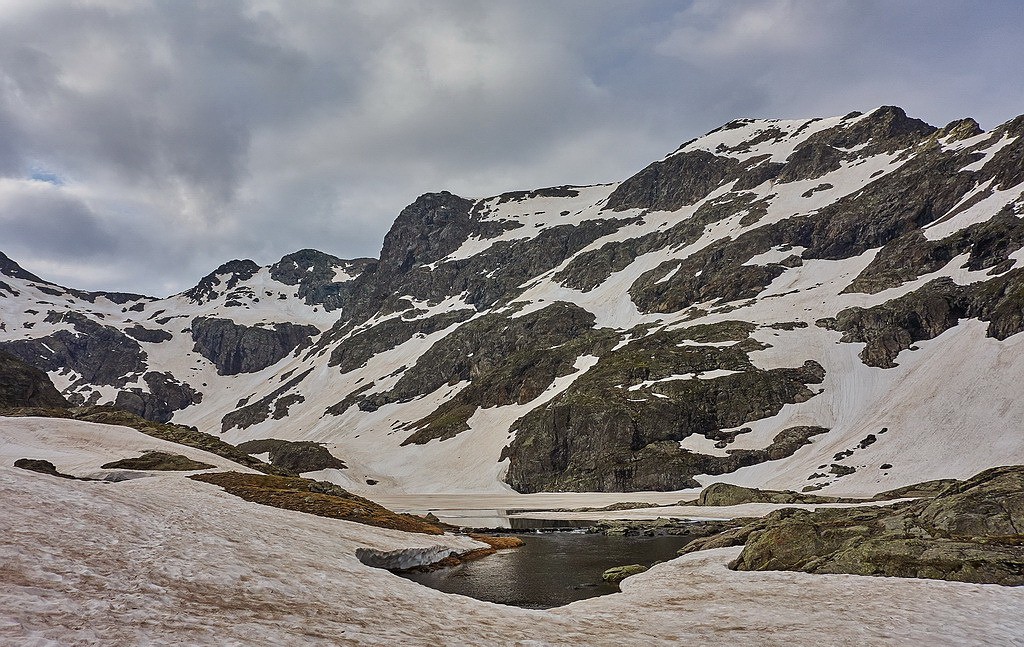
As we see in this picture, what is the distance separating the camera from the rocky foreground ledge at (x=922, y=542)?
63.6 feet

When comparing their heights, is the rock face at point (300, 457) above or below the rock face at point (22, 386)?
below

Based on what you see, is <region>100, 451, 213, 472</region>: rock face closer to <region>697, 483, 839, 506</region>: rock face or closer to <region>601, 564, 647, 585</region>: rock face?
<region>601, 564, 647, 585</region>: rock face

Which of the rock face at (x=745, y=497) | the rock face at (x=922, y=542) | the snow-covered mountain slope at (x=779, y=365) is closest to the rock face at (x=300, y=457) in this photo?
the snow-covered mountain slope at (x=779, y=365)

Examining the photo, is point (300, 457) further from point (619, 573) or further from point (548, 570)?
point (619, 573)

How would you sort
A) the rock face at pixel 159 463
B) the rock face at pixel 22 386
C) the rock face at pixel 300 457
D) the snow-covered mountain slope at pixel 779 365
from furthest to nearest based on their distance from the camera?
the rock face at pixel 300 457
the snow-covered mountain slope at pixel 779 365
the rock face at pixel 22 386
the rock face at pixel 159 463

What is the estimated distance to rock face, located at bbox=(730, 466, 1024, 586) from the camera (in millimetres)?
19375

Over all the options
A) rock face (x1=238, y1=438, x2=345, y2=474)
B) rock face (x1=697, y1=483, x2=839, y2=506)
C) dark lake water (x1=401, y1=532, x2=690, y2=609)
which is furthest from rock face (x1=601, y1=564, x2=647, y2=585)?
rock face (x1=238, y1=438, x2=345, y2=474)

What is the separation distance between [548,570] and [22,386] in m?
95.1

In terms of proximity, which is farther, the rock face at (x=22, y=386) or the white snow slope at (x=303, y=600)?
the rock face at (x=22, y=386)

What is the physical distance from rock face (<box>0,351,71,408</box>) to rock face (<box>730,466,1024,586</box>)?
97907 millimetres

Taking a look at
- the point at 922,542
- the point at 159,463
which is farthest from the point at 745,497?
the point at 159,463

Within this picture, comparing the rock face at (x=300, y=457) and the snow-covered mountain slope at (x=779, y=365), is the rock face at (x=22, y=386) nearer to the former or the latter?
the rock face at (x=300, y=457)

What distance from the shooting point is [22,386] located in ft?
279

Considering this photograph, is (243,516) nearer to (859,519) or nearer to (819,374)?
(859,519)
